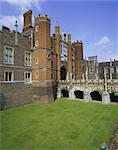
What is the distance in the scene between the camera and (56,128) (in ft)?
50.6

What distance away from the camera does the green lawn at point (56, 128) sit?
40.9 ft

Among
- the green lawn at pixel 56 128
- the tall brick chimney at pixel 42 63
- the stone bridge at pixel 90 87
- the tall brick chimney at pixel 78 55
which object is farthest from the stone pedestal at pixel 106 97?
the tall brick chimney at pixel 78 55

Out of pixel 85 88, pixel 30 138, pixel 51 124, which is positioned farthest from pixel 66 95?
pixel 30 138

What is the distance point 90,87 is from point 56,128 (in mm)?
13072

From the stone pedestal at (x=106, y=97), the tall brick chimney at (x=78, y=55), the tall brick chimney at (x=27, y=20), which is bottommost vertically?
the stone pedestal at (x=106, y=97)

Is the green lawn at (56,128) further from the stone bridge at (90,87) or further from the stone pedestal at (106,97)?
the stone bridge at (90,87)

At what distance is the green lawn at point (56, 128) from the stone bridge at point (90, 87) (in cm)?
397

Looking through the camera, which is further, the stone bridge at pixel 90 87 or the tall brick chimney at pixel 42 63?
the tall brick chimney at pixel 42 63

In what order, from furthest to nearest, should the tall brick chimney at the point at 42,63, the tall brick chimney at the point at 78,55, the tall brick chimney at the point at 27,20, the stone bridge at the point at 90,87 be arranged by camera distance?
the tall brick chimney at the point at 78,55 → the tall brick chimney at the point at 27,20 → the tall brick chimney at the point at 42,63 → the stone bridge at the point at 90,87

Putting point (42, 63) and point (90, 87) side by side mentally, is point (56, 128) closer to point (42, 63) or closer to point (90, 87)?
point (90, 87)

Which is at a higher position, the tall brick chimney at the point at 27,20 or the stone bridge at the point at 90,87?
the tall brick chimney at the point at 27,20

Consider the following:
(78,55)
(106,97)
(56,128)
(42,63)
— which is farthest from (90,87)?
(78,55)

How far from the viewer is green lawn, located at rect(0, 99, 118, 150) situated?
40.9 ft

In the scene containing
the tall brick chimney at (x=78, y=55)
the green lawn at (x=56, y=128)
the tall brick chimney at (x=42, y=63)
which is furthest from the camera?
the tall brick chimney at (x=78, y=55)
